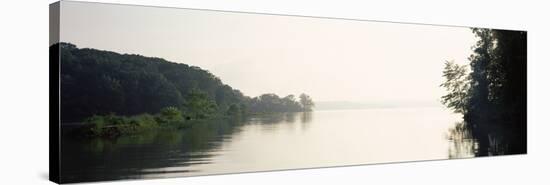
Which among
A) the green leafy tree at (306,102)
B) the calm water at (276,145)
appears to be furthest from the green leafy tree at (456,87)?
the green leafy tree at (306,102)

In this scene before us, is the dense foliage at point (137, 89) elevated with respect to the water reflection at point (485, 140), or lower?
elevated

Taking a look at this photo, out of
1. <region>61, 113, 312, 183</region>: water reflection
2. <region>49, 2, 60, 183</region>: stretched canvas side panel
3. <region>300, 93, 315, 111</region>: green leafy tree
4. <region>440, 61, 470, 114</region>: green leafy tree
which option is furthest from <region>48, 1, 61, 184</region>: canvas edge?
<region>440, 61, 470, 114</region>: green leafy tree

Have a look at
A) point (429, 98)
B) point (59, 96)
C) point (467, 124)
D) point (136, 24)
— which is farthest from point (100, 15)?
point (467, 124)

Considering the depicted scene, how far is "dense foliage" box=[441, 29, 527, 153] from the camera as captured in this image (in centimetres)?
1016

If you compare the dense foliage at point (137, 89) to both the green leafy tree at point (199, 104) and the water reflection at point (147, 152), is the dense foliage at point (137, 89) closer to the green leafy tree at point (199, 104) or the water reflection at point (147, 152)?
the green leafy tree at point (199, 104)

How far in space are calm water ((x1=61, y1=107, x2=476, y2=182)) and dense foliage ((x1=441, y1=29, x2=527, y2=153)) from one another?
265 mm

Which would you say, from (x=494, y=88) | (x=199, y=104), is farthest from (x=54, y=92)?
(x=494, y=88)

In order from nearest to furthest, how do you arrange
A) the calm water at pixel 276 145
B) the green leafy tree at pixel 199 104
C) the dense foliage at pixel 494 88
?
1. the calm water at pixel 276 145
2. the green leafy tree at pixel 199 104
3. the dense foliage at pixel 494 88

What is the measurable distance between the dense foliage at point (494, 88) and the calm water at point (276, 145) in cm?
26

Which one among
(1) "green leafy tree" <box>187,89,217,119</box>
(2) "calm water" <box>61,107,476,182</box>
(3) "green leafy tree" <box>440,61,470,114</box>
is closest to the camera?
(2) "calm water" <box>61,107,476,182</box>

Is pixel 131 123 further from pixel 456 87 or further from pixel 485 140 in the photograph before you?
pixel 485 140

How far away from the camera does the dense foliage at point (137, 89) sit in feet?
24.9

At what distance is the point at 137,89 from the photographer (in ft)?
26.2

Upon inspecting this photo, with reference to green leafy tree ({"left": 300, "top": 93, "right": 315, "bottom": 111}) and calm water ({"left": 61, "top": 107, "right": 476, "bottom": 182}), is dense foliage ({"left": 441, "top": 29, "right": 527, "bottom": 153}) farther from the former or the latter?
green leafy tree ({"left": 300, "top": 93, "right": 315, "bottom": 111})
